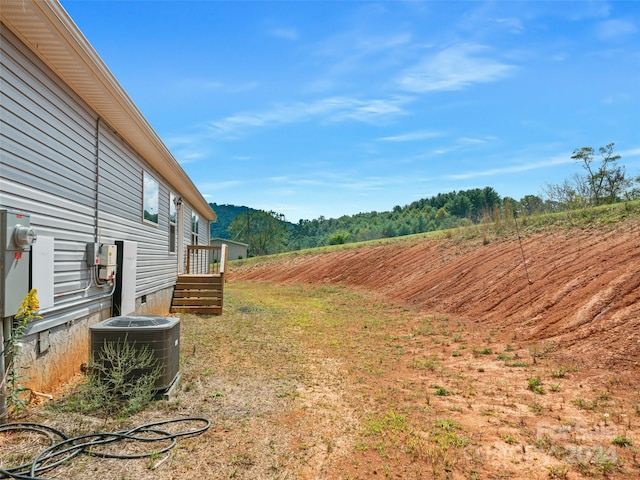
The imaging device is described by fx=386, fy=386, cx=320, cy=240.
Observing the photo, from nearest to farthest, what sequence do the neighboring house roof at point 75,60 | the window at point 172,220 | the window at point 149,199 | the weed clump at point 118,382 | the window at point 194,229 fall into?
the neighboring house roof at point 75,60 < the weed clump at point 118,382 < the window at point 149,199 < the window at point 172,220 < the window at point 194,229

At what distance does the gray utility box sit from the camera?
3123 millimetres

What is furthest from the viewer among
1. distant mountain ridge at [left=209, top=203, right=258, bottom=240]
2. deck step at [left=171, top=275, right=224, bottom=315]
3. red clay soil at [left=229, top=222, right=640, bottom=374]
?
distant mountain ridge at [left=209, top=203, right=258, bottom=240]

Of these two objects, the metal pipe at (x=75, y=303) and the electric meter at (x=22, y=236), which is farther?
the metal pipe at (x=75, y=303)

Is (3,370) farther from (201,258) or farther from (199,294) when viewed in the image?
(201,258)

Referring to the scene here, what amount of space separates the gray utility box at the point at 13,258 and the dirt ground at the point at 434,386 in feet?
3.31

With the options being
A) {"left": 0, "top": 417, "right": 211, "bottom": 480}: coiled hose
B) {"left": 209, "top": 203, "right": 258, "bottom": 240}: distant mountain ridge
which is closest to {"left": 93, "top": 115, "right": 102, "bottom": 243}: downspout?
{"left": 0, "top": 417, "right": 211, "bottom": 480}: coiled hose

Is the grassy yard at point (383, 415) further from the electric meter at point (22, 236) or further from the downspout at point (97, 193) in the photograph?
the downspout at point (97, 193)

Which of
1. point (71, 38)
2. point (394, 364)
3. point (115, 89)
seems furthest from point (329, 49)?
point (394, 364)

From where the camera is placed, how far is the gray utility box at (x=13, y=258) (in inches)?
123

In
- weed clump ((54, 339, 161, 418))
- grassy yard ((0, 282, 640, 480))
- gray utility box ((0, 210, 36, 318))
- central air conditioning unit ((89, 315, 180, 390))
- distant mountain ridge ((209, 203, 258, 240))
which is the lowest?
grassy yard ((0, 282, 640, 480))

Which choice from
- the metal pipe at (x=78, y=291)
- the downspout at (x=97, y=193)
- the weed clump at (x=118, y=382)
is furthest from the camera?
the downspout at (x=97, y=193)

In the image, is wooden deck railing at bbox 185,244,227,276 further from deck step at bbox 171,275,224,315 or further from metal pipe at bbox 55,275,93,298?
metal pipe at bbox 55,275,93,298

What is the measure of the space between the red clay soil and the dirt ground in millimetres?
39

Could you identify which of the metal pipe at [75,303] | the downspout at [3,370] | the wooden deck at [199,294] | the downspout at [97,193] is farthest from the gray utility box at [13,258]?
the wooden deck at [199,294]
